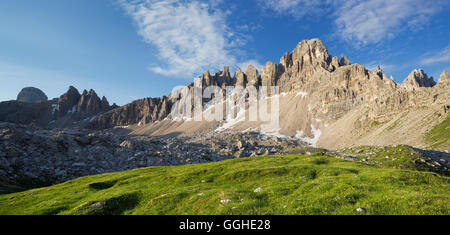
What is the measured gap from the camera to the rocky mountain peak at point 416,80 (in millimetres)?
177012

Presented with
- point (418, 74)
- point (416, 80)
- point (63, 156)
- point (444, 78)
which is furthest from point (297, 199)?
point (418, 74)

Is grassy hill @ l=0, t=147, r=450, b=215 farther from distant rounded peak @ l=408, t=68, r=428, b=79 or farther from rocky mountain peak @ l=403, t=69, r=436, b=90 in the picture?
distant rounded peak @ l=408, t=68, r=428, b=79

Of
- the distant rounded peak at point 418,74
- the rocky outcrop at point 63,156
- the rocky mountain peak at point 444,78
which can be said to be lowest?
the rocky outcrop at point 63,156

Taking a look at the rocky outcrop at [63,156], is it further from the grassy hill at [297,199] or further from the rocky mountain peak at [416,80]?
the rocky mountain peak at [416,80]

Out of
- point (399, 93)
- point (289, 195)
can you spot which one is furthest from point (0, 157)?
point (399, 93)

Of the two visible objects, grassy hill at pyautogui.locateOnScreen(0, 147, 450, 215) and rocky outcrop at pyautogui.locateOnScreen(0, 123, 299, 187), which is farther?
rocky outcrop at pyautogui.locateOnScreen(0, 123, 299, 187)

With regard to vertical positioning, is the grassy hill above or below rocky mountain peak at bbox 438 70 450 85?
below

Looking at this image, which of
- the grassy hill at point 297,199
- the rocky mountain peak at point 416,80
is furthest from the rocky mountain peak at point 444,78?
the grassy hill at point 297,199

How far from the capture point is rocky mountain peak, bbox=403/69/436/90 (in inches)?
6969

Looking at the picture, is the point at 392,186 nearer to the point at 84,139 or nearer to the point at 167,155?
the point at 167,155

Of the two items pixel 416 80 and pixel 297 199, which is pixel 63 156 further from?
pixel 416 80

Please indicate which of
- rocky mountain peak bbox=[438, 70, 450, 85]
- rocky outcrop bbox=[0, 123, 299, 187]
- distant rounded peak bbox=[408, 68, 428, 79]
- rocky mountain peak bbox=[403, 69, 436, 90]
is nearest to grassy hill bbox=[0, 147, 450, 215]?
rocky outcrop bbox=[0, 123, 299, 187]

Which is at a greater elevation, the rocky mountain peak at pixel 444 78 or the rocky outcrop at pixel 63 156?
the rocky mountain peak at pixel 444 78

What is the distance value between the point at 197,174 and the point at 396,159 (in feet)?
111
